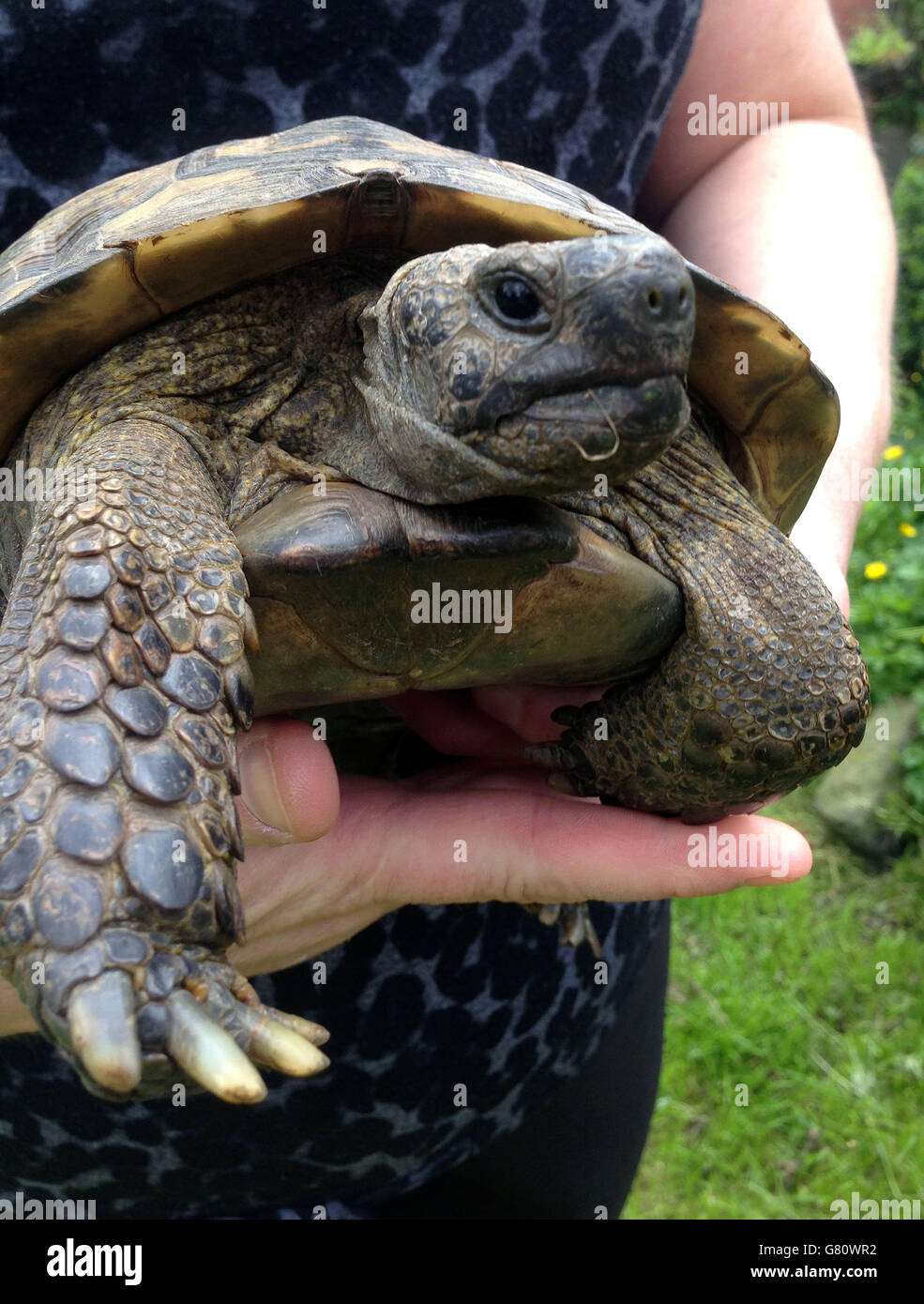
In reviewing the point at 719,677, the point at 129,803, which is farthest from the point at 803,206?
the point at 129,803

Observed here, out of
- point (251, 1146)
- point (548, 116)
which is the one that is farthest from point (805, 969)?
point (548, 116)

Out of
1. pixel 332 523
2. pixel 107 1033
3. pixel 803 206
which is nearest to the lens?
pixel 107 1033

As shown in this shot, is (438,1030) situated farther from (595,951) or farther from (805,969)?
(805,969)

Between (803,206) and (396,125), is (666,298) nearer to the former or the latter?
(396,125)

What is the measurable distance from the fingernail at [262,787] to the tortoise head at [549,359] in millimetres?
375

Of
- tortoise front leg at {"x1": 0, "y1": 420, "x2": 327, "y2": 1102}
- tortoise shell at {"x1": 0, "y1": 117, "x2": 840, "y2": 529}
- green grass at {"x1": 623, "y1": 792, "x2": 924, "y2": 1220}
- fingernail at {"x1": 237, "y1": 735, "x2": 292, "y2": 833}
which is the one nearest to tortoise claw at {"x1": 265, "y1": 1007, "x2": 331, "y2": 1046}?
tortoise front leg at {"x1": 0, "y1": 420, "x2": 327, "y2": 1102}

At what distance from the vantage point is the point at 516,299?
3.50 feet

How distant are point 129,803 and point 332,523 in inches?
14.8

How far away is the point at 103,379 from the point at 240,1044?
83cm

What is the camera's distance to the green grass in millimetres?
2910

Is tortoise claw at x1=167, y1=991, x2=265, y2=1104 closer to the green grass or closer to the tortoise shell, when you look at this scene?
the tortoise shell

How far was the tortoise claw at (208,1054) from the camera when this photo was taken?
0.87m

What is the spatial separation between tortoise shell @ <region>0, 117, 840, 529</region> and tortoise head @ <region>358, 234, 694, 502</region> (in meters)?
0.15
